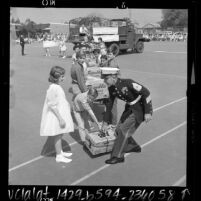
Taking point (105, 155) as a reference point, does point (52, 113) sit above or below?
above

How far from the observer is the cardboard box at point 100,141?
467cm

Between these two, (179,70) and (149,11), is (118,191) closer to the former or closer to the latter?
(179,70)

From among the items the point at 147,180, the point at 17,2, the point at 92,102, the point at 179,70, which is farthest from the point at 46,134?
the point at 179,70

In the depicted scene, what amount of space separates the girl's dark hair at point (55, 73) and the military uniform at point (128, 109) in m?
0.74

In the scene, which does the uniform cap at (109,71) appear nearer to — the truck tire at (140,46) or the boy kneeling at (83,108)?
the boy kneeling at (83,108)

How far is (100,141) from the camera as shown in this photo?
4.69 meters

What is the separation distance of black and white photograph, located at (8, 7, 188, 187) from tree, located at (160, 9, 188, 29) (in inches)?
0.5

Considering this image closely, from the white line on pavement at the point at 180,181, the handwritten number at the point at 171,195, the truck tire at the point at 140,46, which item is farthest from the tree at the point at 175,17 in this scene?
the handwritten number at the point at 171,195

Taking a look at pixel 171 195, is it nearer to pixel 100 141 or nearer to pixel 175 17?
pixel 100 141

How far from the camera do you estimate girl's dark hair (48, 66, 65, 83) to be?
447 cm

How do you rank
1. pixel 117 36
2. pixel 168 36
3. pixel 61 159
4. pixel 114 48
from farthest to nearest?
pixel 117 36, pixel 114 48, pixel 168 36, pixel 61 159

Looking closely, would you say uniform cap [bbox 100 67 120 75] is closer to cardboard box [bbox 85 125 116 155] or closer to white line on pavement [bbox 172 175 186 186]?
cardboard box [bbox 85 125 116 155]

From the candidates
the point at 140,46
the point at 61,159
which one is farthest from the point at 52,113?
the point at 140,46

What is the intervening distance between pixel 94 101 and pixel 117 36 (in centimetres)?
144
